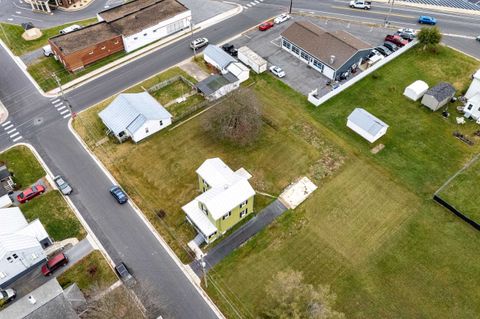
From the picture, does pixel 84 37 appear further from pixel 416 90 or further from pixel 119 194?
pixel 416 90

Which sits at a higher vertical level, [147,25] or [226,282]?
[147,25]

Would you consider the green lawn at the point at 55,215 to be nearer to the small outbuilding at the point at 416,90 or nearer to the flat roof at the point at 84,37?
the flat roof at the point at 84,37

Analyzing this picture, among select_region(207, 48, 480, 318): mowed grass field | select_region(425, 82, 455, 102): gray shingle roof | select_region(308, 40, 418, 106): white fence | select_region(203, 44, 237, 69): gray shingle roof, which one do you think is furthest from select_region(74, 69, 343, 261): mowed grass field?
select_region(425, 82, 455, 102): gray shingle roof

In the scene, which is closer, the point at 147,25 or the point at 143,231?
the point at 143,231

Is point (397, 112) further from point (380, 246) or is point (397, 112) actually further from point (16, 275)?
point (16, 275)

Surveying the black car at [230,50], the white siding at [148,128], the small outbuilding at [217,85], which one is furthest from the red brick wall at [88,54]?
the white siding at [148,128]

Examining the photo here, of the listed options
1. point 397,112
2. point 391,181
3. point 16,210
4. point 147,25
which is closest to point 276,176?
point 391,181

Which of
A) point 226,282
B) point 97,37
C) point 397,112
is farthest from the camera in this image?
point 97,37

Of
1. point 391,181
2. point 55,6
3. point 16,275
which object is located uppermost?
point 55,6
